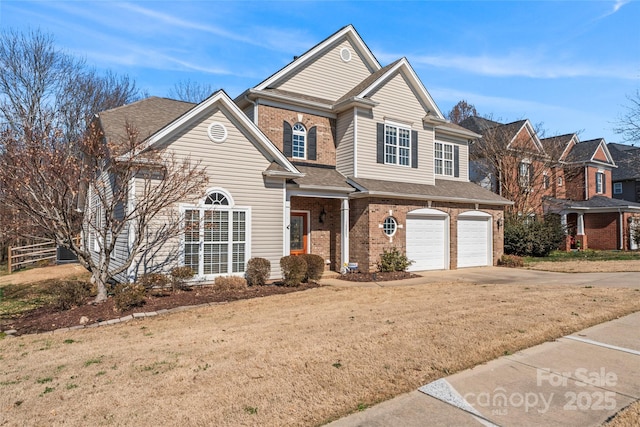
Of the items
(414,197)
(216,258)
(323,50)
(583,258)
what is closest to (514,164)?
(583,258)

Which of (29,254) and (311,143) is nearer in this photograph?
(311,143)

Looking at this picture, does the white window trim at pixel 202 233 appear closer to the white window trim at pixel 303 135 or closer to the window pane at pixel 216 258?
the window pane at pixel 216 258

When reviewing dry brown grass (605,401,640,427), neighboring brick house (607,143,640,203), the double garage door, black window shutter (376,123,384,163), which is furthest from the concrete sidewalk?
neighboring brick house (607,143,640,203)

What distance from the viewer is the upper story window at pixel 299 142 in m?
16.5

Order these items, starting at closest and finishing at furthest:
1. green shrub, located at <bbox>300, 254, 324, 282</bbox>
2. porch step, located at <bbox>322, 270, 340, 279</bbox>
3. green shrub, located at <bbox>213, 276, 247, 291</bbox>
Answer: green shrub, located at <bbox>213, 276, 247, 291</bbox> < green shrub, located at <bbox>300, 254, 324, 282</bbox> < porch step, located at <bbox>322, 270, 340, 279</bbox>

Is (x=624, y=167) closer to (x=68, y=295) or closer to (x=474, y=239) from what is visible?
(x=474, y=239)

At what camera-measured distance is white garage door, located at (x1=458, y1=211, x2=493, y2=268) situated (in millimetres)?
18406

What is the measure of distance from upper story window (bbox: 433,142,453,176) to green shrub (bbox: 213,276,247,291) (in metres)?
12.5

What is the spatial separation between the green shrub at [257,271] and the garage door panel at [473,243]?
388 inches

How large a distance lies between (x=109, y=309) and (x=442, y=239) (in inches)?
527

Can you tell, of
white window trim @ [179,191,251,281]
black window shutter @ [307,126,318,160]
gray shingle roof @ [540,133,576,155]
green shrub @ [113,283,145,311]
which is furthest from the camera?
gray shingle roof @ [540,133,576,155]

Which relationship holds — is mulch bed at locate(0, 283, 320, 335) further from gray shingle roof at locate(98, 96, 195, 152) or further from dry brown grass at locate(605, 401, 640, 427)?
dry brown grass at locate(605, 401, 640, 427)

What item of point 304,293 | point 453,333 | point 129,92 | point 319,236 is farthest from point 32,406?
point 129,92

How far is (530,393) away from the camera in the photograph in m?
4.46
